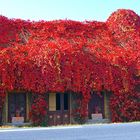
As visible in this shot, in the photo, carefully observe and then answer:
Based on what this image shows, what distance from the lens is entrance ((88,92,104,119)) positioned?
2039 cm

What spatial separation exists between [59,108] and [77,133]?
11.5m

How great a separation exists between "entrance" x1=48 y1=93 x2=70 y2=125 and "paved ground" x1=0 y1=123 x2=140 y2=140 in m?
10.9

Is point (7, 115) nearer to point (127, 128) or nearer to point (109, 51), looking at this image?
point (109, 51)

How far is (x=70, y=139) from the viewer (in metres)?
8.45

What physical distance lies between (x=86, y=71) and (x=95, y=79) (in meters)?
0.63

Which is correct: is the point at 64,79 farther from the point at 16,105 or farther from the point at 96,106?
the point at 16,105

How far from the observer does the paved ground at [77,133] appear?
26.1 feet

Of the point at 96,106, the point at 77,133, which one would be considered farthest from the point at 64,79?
the point at 77,133

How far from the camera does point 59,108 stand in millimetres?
19984

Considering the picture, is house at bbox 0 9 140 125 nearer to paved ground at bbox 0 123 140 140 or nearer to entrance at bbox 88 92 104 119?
entrance at bbox 88 92 104 119

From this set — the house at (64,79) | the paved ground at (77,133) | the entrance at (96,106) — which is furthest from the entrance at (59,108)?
the paved ground at (77,133)

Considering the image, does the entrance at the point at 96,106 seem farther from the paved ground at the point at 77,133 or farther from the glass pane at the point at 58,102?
the paved ground at the point at 77,133

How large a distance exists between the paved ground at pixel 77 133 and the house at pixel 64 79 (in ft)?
33.8

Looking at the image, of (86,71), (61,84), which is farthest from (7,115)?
(86,71)
